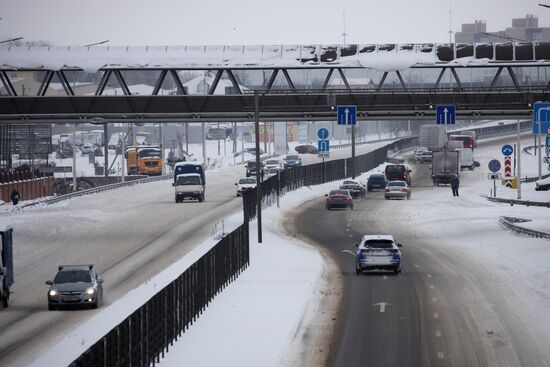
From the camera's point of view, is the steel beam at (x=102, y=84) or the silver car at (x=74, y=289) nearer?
the silver car at (x=74, y=289)

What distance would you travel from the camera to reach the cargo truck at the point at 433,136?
138 metres

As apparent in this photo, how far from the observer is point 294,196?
84.8 metres

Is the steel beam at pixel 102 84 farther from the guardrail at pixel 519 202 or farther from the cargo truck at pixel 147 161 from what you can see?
the cargo truck at pixel 147 161

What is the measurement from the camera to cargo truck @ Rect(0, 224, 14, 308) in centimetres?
3788

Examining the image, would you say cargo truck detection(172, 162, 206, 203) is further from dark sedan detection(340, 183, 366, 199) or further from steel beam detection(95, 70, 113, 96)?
steel beam detection(95, 70, 113, 96)

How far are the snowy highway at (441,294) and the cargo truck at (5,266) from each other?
1148 centimetres

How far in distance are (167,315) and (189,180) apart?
54.5 m

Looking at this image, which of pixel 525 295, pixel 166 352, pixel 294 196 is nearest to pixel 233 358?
pixel 166 352

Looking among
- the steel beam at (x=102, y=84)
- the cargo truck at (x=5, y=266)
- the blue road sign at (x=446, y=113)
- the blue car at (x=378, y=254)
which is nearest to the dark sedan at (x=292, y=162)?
the steel beam at (x=102, y=84)

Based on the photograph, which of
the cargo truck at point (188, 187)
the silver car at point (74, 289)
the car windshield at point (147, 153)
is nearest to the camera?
the silver car at point (74, 289)

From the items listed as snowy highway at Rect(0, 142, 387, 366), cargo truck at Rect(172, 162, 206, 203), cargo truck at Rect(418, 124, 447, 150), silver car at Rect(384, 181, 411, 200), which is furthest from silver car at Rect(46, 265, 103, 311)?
cargo truck at Rect(418, 124, 447, 150)

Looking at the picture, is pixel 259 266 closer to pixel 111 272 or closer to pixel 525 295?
pixel 111 272

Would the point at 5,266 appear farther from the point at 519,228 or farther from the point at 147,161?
the point at 147,161

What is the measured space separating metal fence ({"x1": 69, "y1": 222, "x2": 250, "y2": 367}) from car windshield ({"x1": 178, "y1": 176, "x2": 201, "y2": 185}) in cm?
3854
